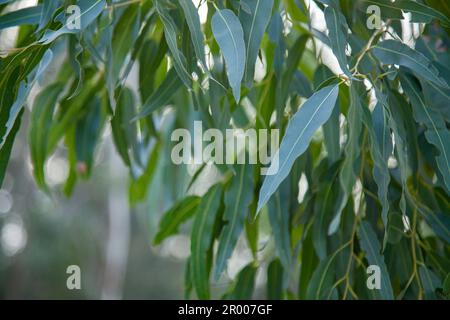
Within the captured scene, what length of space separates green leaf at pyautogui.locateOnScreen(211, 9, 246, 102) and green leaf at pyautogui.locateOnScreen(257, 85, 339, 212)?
7 cm

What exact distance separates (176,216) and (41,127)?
0.33m

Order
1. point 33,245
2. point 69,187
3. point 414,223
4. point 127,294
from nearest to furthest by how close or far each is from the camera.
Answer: point 414,223, point 69,187, point 33,245, point 127,294

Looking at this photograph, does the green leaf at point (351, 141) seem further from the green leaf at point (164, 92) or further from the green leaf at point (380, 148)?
the green leaf at point (164, 92)

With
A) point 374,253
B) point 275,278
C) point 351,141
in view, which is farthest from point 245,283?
point 351,141

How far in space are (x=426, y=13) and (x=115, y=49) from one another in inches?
19.4

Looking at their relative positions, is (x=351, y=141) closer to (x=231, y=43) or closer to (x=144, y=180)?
(x=231, y=43)

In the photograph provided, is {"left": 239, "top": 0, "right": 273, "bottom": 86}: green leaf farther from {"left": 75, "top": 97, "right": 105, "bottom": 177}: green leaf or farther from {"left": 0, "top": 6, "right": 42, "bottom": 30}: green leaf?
{"left": 75, "top": 97, "right": 105, "bottom": 177}: green leaf

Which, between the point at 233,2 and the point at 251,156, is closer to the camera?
the point at 233,2

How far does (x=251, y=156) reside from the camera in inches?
42.3

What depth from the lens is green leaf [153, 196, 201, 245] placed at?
1.24m

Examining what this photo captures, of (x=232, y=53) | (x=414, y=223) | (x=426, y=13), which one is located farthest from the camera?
(x=414, y=223)

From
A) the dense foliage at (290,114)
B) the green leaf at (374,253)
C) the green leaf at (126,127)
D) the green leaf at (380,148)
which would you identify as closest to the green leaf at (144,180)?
the dense foliage at (290,114)
